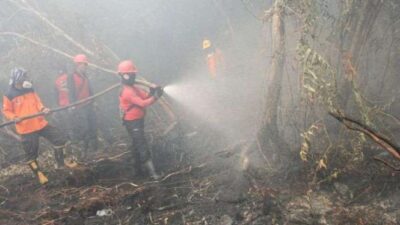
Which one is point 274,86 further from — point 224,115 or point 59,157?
point 59,157

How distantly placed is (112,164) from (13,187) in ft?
5.40

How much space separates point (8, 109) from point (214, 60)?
5585 mm

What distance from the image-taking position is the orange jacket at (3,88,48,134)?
670cm

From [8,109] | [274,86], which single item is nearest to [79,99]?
[8,109]

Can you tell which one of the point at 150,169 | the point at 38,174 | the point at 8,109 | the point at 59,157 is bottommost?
the point at 150,169

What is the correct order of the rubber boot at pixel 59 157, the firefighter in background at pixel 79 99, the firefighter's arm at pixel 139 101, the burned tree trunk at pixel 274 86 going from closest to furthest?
1. the burned tree trunk at pixel 274 86
2. the firefighter's arm at pixel 139 101
3. the rubber boot at pixel 59 157
4. the firefighter in background at pixel 79 99

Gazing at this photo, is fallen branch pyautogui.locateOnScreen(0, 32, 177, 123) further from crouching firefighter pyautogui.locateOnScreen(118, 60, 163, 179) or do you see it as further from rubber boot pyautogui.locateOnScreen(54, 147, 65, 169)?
rubber boot pyautogui.locateOnScreen(54, 147, 65, 169)

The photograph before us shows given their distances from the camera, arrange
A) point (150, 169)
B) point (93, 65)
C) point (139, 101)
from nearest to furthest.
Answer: point (139, 101), point (150, 169), point (93, 65)

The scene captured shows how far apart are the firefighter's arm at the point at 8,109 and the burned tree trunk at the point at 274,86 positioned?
3927mm

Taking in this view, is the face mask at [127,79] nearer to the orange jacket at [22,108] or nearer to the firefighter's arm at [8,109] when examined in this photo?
→ the orange jacket at [22,108]

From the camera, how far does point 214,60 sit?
10867 millimetres

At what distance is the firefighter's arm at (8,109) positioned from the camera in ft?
21.8

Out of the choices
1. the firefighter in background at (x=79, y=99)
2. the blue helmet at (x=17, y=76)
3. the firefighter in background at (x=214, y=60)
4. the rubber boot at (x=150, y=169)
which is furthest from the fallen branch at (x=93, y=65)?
the blue helmet at (x=17, y=76)

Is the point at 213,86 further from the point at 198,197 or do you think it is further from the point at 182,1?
the point at 198,197
